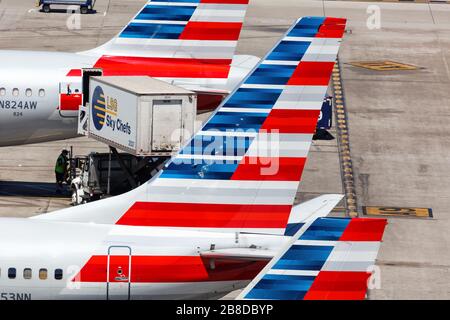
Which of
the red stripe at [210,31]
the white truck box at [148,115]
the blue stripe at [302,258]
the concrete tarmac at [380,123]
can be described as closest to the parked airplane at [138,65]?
the red stripe at [210,31]

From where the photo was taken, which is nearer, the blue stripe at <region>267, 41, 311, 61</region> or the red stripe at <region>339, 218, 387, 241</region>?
the red stripe at <region>339, 218, 387, 241</region>

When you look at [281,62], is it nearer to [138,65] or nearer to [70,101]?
[70,101]

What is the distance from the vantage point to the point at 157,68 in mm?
44625

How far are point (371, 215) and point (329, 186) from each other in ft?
12.0

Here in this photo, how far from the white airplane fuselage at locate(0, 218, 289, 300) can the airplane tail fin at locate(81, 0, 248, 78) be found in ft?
73.9

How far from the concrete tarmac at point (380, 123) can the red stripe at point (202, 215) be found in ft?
36.5

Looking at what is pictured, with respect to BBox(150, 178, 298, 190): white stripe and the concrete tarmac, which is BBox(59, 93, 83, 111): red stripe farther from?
BBox(150, 178, 298, 190): white stripe

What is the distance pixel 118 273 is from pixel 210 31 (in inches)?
946

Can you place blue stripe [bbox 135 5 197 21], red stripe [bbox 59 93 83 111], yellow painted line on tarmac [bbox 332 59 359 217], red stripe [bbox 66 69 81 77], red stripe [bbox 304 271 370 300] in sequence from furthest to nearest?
blue stripe [bbox 135 5 197 21] → yellow painted line on tarmac [bbox 332 59 359 217] → red stripe [bbox 66 69 81 77] → red stripe [bbox 59 93 83 111] → red stripe [bbox 304 271 370 300]

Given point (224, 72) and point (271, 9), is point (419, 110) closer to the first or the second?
point (224, 72)

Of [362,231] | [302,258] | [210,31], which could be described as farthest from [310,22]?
[210,31]

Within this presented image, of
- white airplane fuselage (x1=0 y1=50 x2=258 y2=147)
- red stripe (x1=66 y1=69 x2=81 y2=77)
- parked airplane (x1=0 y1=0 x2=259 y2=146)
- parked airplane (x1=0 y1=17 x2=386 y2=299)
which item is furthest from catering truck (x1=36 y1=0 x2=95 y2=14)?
parked airplane (x1=0 y1=17 x2=386 y2=299)

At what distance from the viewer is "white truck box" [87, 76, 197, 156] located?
123ft

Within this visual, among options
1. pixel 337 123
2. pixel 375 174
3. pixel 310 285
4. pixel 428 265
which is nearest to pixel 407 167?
pixel 375 174
